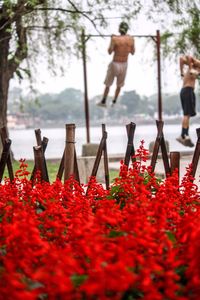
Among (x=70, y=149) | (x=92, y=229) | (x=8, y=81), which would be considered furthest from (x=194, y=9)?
(x=92, y=229)

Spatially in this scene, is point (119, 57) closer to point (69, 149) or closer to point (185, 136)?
point (185, 136)

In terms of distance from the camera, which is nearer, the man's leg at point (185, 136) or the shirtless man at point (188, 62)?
the shirtless man at point (188, 62)

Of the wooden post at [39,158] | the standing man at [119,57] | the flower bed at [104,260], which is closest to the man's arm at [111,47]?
the standing man at [119,57]

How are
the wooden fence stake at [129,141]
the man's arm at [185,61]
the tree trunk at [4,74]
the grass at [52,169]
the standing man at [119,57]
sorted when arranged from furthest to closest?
the tree trunk at [4,74] → the man's arm at [185,61] → the standing man at [119,57] → the grass at [52,169] → the wooden fence stake at [129,141]

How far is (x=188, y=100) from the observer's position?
16.1 metres

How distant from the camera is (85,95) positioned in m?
16.1

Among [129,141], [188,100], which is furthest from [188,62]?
[129,141]

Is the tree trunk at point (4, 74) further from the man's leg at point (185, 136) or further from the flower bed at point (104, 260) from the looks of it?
the flower bed at point (104, 260)

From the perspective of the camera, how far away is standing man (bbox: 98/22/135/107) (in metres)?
14.6

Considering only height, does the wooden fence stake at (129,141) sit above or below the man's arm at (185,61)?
below

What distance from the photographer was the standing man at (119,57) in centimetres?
1459

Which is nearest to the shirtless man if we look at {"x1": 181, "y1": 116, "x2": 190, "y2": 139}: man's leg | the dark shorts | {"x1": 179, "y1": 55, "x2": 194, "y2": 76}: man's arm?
{"x1": 179, "y1": 55, "x2": 194, "y2": 76}: man's arm

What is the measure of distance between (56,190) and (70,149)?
1100mm

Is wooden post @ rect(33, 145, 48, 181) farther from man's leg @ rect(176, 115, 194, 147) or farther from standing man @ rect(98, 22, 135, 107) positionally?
man's leg @ rect(176, 115, 194, 147)
